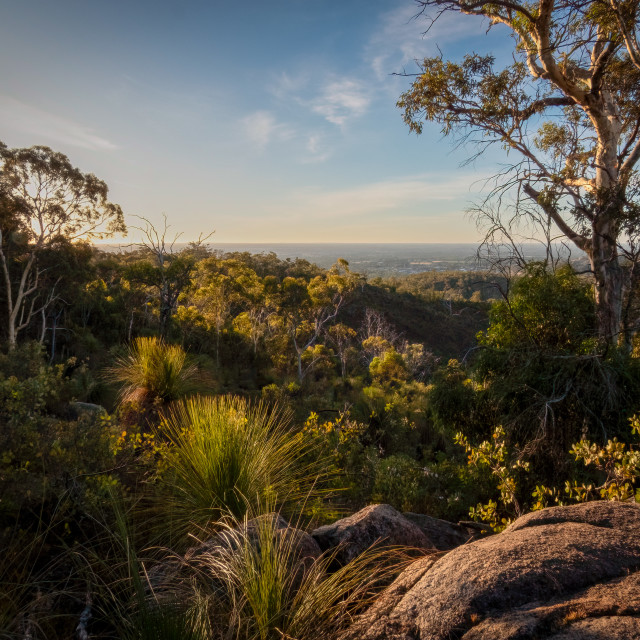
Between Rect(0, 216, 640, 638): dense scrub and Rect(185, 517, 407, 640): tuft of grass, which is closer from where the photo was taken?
Rect(185, 517, 407, 640): tuft of grass

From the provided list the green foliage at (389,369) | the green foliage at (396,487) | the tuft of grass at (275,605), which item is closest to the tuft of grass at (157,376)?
the green foliage at (396,487)

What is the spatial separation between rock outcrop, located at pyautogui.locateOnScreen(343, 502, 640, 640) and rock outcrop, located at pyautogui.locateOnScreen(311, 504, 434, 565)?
59cm

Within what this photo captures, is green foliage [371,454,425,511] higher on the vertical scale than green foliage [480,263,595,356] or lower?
lower

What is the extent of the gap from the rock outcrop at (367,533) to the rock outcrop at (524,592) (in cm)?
59

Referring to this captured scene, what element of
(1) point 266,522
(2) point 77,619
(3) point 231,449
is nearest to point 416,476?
Result: (3) point 231,449

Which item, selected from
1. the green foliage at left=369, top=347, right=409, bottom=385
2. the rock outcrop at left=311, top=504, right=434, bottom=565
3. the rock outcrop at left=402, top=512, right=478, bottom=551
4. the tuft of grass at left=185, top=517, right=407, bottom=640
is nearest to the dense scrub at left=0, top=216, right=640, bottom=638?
the tuft of grass at left=185, top=517, right=407, bottom=640

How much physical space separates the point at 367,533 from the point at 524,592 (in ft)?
3.72

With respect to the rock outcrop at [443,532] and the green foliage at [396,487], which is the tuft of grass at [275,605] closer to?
the rock outcrop at [443,532]

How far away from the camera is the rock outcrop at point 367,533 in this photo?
225 cm

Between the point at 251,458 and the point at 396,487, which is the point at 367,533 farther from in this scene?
the point at 396,487

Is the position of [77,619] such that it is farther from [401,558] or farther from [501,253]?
[501,253]

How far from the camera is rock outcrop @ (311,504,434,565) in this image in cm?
225

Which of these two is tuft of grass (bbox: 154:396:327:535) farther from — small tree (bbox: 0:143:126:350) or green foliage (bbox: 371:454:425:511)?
small tree (bbox: 0:143:126:350)

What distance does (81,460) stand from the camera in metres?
2.86
